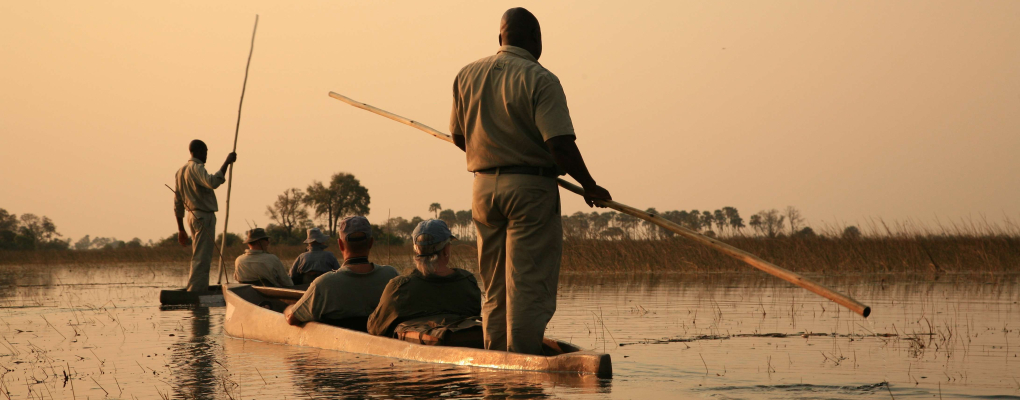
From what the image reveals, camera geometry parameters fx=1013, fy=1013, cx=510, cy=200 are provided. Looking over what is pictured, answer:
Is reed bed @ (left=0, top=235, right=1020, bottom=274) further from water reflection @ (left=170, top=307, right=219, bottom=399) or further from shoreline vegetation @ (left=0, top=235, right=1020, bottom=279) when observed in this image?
water reflection @ (left=170, top=307, right=219, bottom=399)

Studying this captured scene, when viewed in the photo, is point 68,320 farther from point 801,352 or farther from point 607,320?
point 801,352

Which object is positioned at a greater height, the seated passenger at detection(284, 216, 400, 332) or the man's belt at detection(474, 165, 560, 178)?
the man's belt at detection(474, 165, 560, 178)

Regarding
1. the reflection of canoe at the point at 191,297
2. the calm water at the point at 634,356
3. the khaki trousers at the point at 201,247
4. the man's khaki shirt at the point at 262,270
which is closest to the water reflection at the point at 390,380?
the calm water at the point at 634,356

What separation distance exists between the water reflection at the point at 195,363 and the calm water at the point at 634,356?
2 cm

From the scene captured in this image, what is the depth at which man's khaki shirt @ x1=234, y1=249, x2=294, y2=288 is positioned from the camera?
10.5 meters

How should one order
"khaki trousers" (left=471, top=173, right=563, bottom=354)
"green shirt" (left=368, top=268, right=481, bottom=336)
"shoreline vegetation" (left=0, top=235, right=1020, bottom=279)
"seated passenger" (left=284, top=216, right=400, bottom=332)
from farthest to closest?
1. "shoreline vegetation" (left=0, top=235, right=1020, bottom=279)
2. "seated passenger" (left=284, top=216, right=400, bottom=332)
3. "green shirt" (left=368, top=268, right=481, bottom=336)
4. "khaki trousers" (left=471, top=173, right=563, bottom=354)

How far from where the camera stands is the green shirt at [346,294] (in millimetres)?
7195

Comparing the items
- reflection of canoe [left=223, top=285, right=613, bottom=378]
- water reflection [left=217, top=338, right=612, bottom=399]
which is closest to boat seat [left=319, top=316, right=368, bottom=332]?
reflection of canoe [left=223, top=285, right=613, bottom=378]

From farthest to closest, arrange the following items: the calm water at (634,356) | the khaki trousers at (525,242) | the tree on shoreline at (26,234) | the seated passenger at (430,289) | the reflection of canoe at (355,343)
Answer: the tree on shoreline at (26,234), the seated passenger at (430,289), the khaki trousers at (525,242), the reflection of canoe at (355,343), the calm water at (634,356)

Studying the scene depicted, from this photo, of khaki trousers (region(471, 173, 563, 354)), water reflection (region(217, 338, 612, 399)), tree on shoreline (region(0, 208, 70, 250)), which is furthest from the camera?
tree on shoreline (region(0, 208, 70, 250))

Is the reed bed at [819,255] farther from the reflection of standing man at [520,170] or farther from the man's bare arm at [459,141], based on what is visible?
the reflection of standing man at [520,170]

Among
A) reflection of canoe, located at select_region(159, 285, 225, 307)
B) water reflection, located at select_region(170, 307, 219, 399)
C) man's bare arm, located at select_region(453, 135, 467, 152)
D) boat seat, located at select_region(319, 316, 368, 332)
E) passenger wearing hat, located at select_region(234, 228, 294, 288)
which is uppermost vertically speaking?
man's bare arm, located at select_region(453, 135, 467, 152)

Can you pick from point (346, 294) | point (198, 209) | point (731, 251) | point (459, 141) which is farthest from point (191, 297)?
point (731, 251)

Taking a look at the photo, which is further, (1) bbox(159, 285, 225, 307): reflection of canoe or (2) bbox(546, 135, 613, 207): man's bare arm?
(1) bbox(159, 285, 225, 307): reflection of canoe
